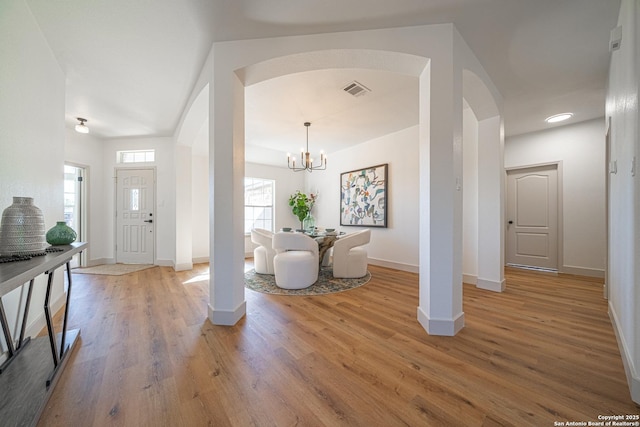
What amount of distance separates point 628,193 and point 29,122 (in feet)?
14.7

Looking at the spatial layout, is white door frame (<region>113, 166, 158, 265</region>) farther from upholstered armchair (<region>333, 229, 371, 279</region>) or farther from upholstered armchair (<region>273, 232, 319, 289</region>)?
upholstered armchair (<region>333, 229, 371, 279</region>)

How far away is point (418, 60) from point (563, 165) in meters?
4.08

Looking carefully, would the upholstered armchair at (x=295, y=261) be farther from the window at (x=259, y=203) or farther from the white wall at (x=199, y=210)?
the window at (x=259, y=203)

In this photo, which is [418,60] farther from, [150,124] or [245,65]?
[150,124]

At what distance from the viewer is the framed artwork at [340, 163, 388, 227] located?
4609mm

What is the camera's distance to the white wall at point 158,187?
4.59 meters

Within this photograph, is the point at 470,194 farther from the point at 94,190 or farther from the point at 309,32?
the point at 94,190

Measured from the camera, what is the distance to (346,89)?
2877 millimetres

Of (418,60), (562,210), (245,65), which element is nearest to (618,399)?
(418,60)

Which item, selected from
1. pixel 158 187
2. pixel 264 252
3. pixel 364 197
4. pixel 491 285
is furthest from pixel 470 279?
pixel 158 187

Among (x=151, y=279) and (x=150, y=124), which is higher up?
(x=150, y=124)

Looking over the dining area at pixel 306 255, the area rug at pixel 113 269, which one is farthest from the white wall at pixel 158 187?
the dining area at pixel 306 255

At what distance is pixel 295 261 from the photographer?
121 inches

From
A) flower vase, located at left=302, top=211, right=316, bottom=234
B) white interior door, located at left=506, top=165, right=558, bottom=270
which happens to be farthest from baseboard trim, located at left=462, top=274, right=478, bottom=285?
flower vase, located at left=302, top=211, right=316, bottom=234
